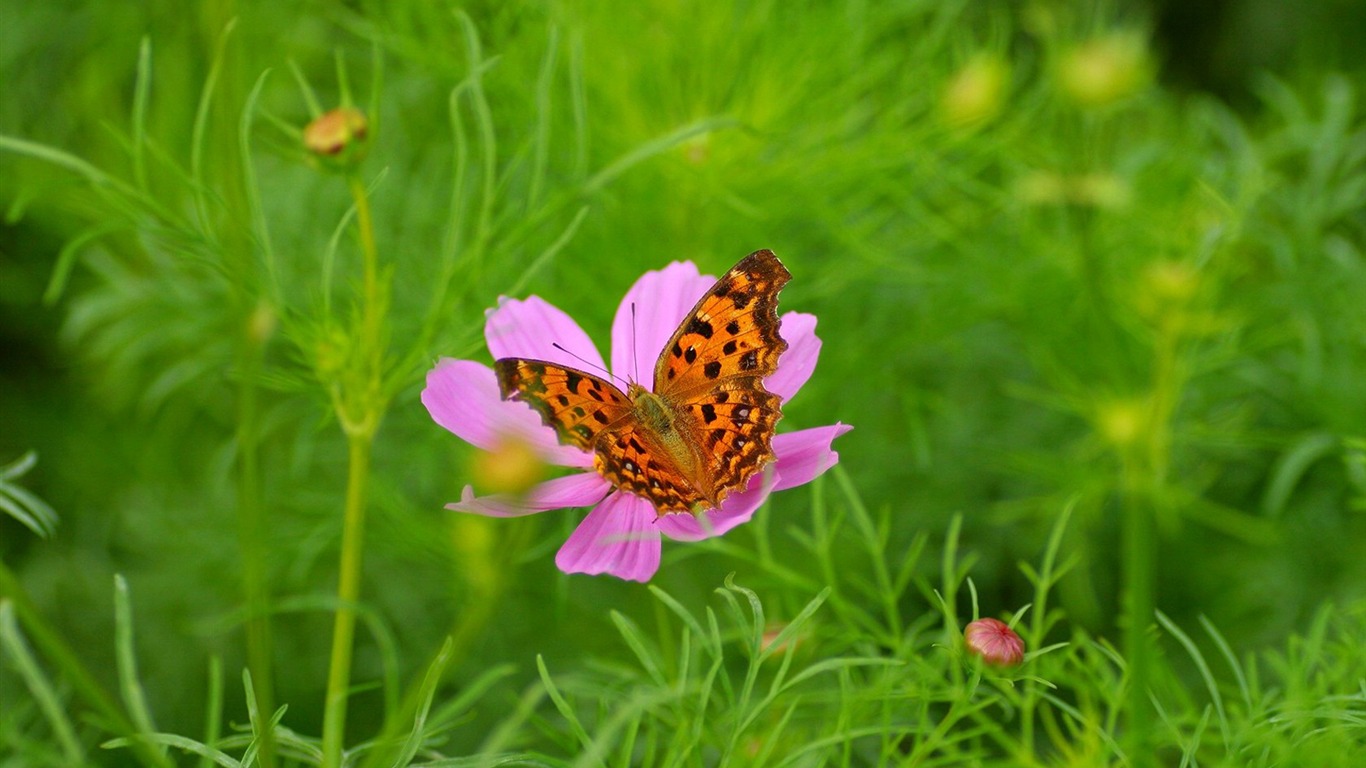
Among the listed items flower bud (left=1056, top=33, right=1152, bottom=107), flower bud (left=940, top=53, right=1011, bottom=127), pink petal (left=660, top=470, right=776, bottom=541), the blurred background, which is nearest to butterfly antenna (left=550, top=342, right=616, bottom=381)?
pink petal (left=660, top=470, right=776, bottom=541)

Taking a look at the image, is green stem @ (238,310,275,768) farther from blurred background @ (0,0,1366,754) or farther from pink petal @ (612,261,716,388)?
blurred background @ (0,0,1366,754)

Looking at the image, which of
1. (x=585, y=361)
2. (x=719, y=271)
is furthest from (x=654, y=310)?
(x=719, y=271)

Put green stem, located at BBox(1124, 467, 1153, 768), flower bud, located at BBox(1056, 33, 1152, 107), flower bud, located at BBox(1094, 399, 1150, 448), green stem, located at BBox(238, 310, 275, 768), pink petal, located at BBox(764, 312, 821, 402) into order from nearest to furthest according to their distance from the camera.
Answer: green stem, located at BBox(1124, 467, 1153, 768)
green stem, located at BBox(238, 310, 275, 768)
pink petal, located at BBox(764, 312, 821, 402)
flower bud, located at BBox(1056, 33, 1152, 107)
flower bud, located at BBox(1094, 399, 1150, 448)

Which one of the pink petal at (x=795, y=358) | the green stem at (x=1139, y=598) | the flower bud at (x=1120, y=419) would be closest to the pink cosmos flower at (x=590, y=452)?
the pink petal at (x=795, y=358)

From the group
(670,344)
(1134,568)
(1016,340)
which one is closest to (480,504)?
(670,344)

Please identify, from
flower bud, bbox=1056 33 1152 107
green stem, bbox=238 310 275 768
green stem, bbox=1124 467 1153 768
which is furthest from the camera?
flower bud, bbox=1056 33 1152 107

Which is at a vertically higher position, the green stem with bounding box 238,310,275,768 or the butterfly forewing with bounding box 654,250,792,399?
the butterfly forewing with bounding box 654,250,792,399

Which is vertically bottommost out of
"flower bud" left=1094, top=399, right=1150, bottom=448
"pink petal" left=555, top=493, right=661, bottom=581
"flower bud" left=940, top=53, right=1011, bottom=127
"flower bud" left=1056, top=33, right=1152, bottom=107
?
"flower bud" left=1094, top=399, right=1150, bottom=448
